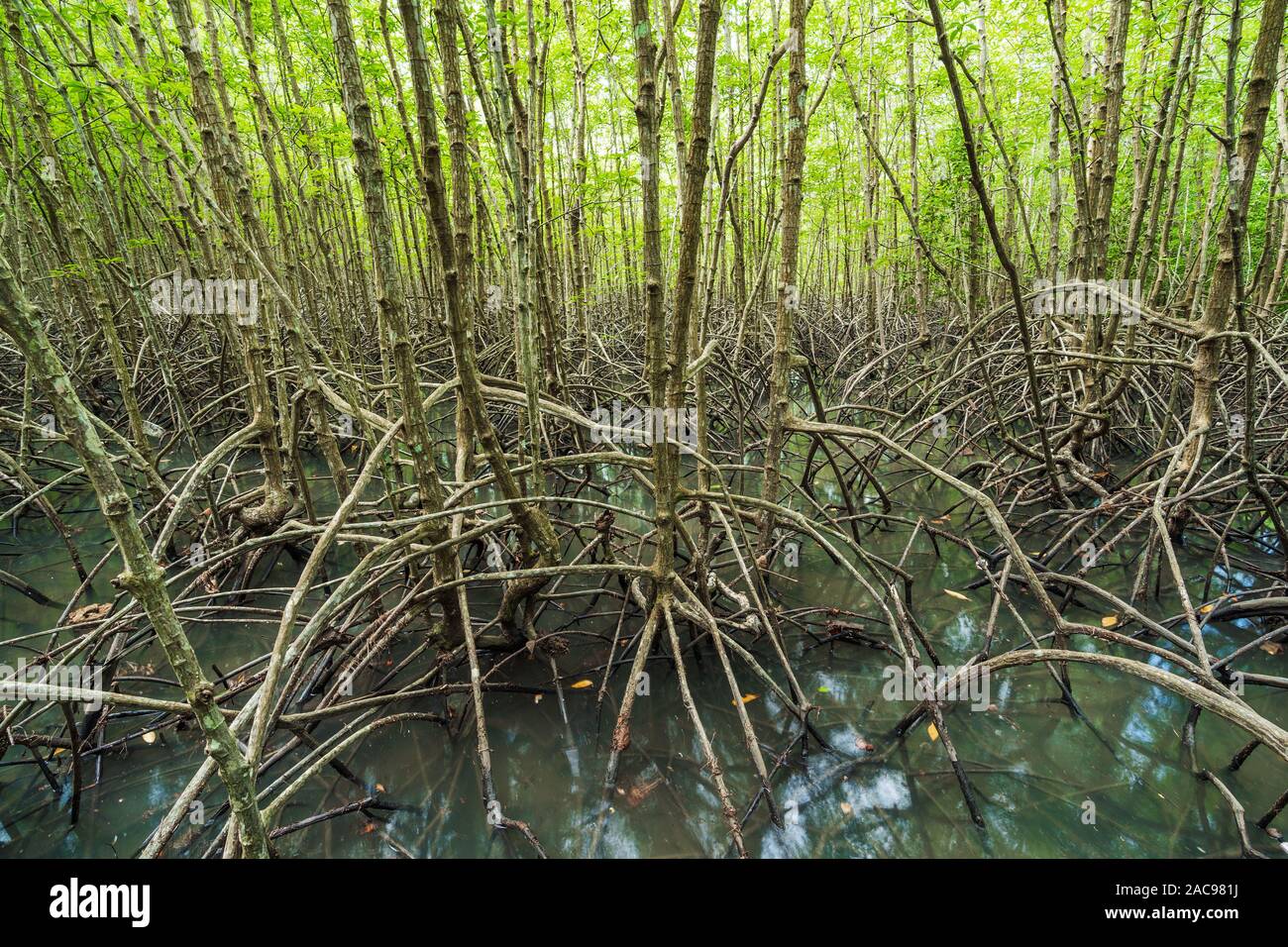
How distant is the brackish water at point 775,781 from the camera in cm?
210

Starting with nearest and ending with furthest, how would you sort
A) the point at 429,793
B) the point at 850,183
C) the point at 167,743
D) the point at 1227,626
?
1. the point at 429,793
2. the point at 167,743
3. the point at 1227,626
4. the point at 850,183

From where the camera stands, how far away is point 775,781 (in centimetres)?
230

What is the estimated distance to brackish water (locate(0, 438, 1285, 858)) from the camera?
2.10 meters

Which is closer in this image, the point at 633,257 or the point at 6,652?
the point at 6,652

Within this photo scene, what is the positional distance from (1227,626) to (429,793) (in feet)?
12.8

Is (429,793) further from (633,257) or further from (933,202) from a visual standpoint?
(633,257)
